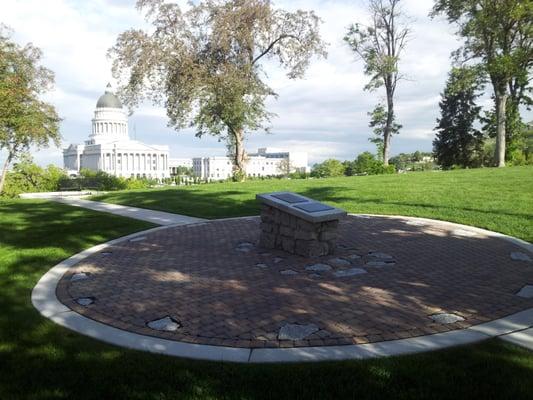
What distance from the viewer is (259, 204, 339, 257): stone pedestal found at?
24.7 ft

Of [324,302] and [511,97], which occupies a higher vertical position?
[511,97]

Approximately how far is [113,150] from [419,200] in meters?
113

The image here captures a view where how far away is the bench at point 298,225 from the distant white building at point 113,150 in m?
114

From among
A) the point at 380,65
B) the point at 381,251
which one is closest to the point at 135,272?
the point at 381,251

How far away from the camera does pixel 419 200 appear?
1324cm

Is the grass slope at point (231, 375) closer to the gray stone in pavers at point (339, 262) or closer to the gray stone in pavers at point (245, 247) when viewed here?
the gray stone in pavers at point (339, 262)

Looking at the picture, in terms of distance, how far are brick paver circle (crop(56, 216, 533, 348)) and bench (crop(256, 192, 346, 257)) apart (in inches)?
10.0

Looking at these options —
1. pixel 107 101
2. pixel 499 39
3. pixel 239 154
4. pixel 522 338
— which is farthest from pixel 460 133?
pixel 107 101

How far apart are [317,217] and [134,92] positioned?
24610 millimetres

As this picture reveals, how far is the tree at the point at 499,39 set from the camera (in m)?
21.5

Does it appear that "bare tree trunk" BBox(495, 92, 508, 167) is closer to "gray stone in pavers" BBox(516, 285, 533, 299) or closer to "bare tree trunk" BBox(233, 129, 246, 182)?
"bare tree trunk" BBox(233, 129, 246, 182)

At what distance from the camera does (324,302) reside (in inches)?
205

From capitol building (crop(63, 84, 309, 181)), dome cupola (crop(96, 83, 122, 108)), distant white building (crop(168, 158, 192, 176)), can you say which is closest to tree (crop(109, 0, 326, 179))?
capitol building (crop(63, 84, 309, 181))

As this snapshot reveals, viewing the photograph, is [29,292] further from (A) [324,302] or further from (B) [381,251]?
(B) [381,251]
